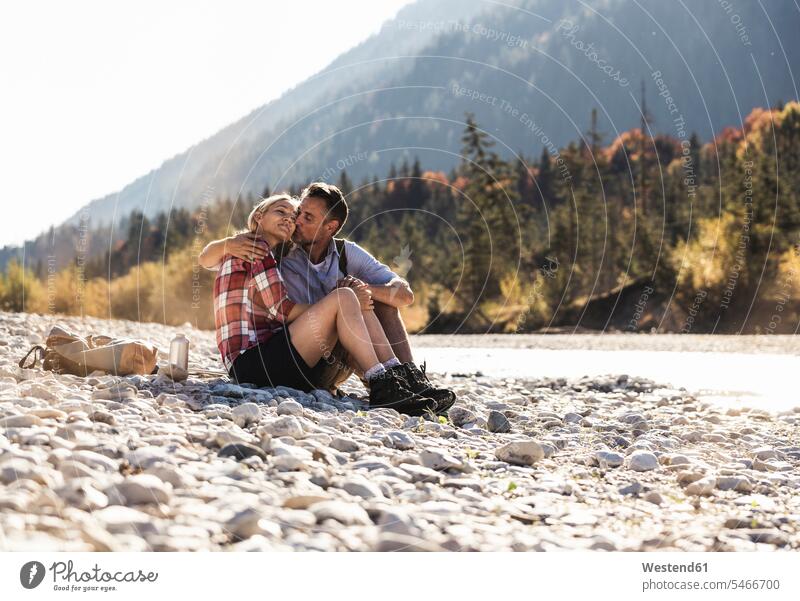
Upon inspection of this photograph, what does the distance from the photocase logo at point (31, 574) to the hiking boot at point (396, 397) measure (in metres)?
3.07

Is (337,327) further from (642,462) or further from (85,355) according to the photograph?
(642,462)

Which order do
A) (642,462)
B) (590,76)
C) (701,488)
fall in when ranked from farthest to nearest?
(590,76)
(642,462)
(701,488)

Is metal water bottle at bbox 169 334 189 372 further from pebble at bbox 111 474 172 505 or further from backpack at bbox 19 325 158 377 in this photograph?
pebble at bbox 111 474 172 505

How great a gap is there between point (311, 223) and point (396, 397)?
1.45m

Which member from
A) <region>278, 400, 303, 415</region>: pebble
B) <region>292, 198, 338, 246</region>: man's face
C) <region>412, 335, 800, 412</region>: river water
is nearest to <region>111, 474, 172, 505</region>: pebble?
<region>278, 400, 303, 415</region>: pebble

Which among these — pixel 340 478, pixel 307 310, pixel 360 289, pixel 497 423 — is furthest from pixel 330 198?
pixel 340 478

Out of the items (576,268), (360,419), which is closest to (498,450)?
(360,419)

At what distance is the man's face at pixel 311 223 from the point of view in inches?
245

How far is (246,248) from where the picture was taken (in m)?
5.89

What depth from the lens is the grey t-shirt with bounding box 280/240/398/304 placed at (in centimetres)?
643

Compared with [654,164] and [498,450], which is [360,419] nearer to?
[498,450]

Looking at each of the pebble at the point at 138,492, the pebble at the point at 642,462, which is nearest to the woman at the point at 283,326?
the pebble at the point at 642,462

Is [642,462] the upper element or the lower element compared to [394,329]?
lower

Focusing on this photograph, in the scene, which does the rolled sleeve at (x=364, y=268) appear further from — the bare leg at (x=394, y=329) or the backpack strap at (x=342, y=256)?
the bare leg at (x=394, y=329)
